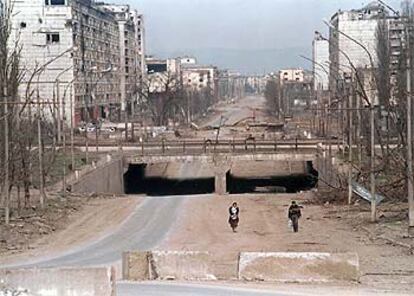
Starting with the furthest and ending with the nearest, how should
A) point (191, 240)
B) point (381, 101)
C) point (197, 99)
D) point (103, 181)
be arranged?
point (197, 99) < point (103, 181) < point (381, 101) < point (191, 240)

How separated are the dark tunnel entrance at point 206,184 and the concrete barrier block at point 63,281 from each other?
4818 cm

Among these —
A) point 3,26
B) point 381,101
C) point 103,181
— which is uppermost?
point 3,26

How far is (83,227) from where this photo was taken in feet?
113

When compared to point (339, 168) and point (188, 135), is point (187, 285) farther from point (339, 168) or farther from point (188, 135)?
point (188, 135)

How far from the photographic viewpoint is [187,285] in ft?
59.6

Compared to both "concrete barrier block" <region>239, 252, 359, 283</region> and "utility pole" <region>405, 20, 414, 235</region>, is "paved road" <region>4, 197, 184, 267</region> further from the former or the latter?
"utility pole" <region>405, 20, 414, 235</region>

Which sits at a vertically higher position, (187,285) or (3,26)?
(3,26)

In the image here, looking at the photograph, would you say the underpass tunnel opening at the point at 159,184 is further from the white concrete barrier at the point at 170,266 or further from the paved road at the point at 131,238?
the white concrete barrier at the point at 170,266

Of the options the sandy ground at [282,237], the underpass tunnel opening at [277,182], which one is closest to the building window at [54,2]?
the underpass tunnel opening at [277,182]

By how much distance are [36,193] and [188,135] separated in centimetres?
5392

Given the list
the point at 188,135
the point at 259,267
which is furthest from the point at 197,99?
the point at 259,267

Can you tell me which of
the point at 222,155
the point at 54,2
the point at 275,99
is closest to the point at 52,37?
the point at 54,2

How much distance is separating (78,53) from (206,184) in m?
39.2

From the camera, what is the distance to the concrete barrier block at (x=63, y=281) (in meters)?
16.0
